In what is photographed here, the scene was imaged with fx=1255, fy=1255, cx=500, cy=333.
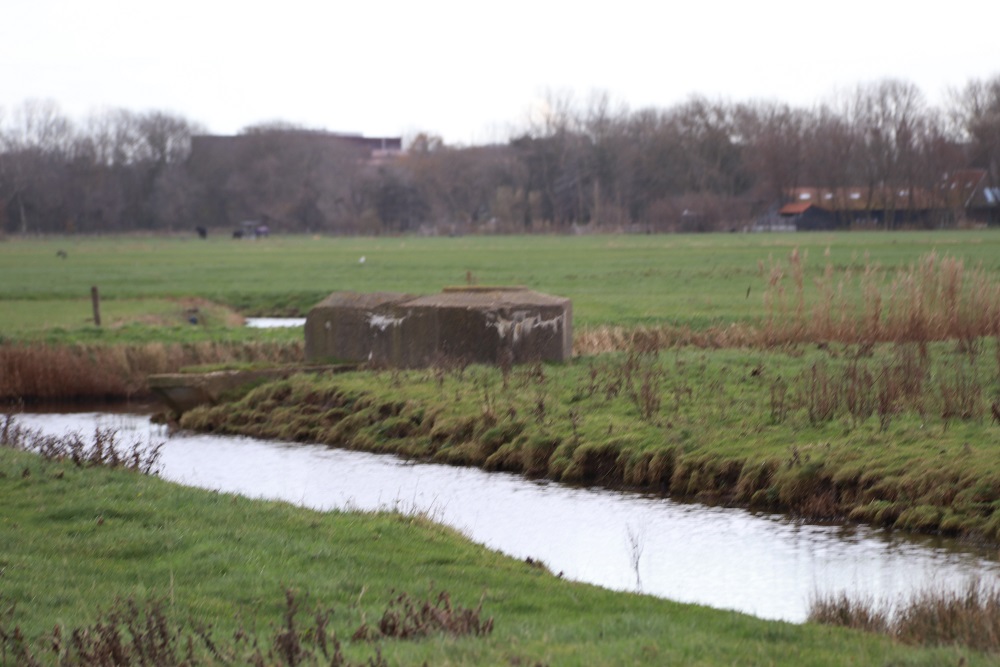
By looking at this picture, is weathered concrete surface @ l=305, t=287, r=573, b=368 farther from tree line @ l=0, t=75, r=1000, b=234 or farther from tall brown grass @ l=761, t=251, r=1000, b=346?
tree line @ l=0, t=75, r=1000, b=234

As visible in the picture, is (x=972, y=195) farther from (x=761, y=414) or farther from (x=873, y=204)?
(x=761, y=414)

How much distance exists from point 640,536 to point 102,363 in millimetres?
18157

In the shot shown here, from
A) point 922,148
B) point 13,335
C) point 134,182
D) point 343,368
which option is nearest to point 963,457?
point 343,368

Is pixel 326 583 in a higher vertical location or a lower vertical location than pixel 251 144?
lower

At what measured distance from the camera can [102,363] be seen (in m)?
28.5

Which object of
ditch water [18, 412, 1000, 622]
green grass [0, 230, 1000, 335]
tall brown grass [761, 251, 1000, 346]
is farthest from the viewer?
green grass [0, 230, 1000, 335]

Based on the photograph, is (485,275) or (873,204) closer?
(485,275)

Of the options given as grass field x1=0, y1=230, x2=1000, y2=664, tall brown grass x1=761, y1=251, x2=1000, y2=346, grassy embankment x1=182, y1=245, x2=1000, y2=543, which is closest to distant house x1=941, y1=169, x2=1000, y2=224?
grass field x1=0, y1=230, x2=1000, y2=664

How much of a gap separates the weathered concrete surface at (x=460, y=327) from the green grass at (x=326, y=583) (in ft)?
35.1

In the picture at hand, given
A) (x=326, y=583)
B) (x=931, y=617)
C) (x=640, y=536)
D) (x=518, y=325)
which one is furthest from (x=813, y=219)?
(x=326, y=583)

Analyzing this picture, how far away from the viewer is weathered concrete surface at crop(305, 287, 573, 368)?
76.2 ft

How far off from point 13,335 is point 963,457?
25353 mm

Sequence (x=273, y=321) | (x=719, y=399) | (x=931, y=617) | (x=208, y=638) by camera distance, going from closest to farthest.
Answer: (x=208, y=638)
(x=931, y=617)
(x=719, y=399)
(x=273, y=321)

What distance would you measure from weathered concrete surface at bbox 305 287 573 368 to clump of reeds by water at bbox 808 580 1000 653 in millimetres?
13043
